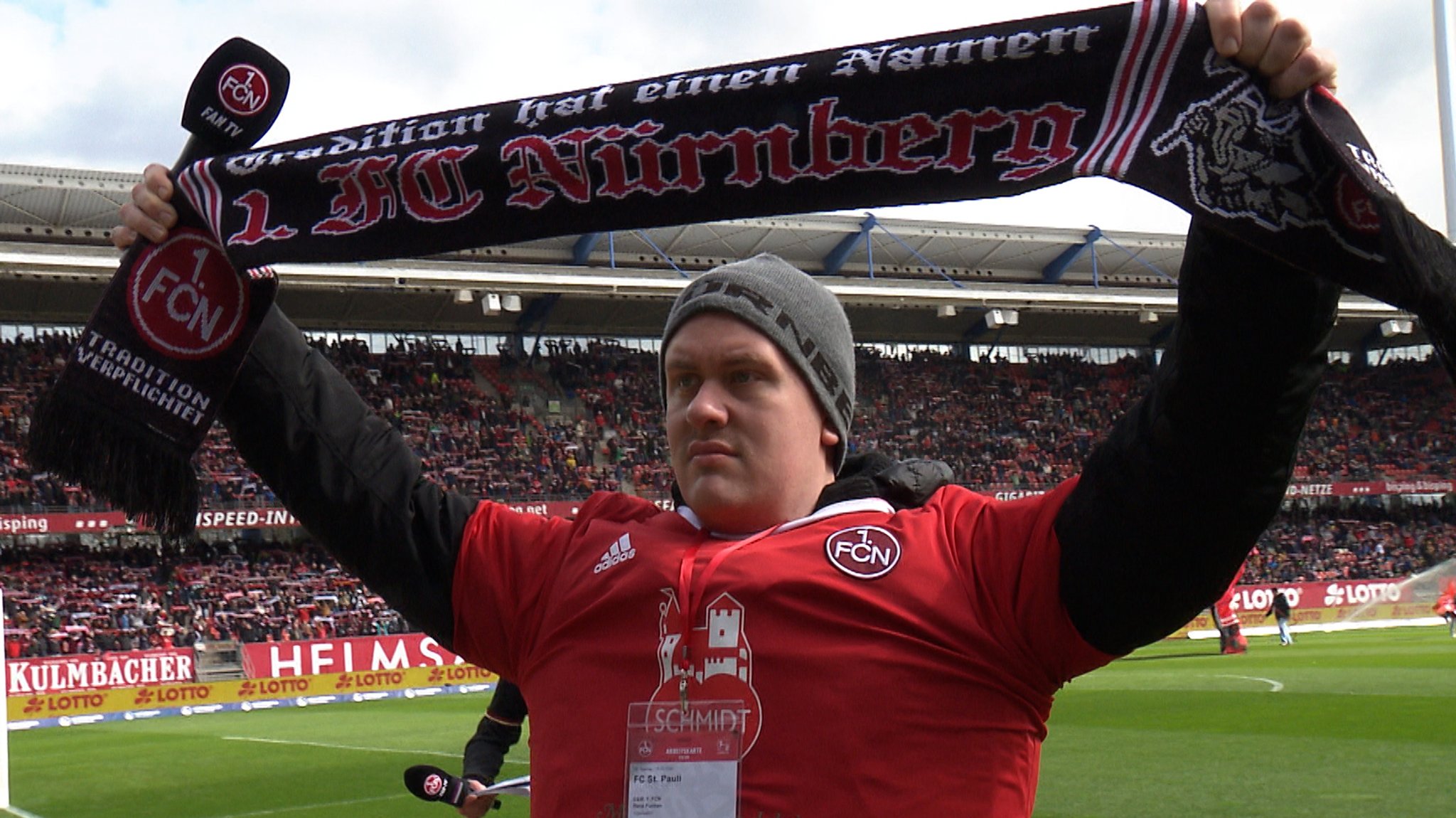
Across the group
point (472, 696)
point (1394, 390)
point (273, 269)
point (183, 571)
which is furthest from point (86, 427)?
point (1394, 390)

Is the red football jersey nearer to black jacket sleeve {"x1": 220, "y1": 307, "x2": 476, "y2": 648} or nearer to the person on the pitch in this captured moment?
black jacket sleeve {"x1": 220, "y1": 307, "x2": 476, "y2": 648}

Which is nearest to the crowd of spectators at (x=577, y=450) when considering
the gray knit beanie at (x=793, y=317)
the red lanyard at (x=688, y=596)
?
the gray knit beanie at (x=793, y=317)

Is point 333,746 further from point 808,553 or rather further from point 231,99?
point 808,553

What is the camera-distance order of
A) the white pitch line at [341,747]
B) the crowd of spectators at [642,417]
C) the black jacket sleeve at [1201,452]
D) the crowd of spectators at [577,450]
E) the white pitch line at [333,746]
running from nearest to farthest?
the black jacket sleeve at [1201,452], the white pitch line at [341,747], the white pitch line at [333,746], the crowd of spectators at [577,450], the crowd of spectators at [642,417]

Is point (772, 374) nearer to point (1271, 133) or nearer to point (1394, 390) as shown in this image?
point (1271, 133)

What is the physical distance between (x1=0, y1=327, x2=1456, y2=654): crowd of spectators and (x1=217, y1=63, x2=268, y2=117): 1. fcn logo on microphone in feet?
74.6

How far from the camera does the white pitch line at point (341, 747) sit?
13.2 metres

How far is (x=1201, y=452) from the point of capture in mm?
1769

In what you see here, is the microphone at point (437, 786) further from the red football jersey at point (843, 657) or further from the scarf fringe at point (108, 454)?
the red football jersey at point (843, 657)

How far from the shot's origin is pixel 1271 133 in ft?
5.89

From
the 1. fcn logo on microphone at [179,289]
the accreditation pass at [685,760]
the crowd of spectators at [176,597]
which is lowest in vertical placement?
the accreditation pass at [685,760]

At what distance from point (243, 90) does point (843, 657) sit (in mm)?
1789

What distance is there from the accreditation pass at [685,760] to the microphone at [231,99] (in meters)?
1.57

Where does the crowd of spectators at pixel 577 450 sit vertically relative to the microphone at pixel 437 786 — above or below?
above
